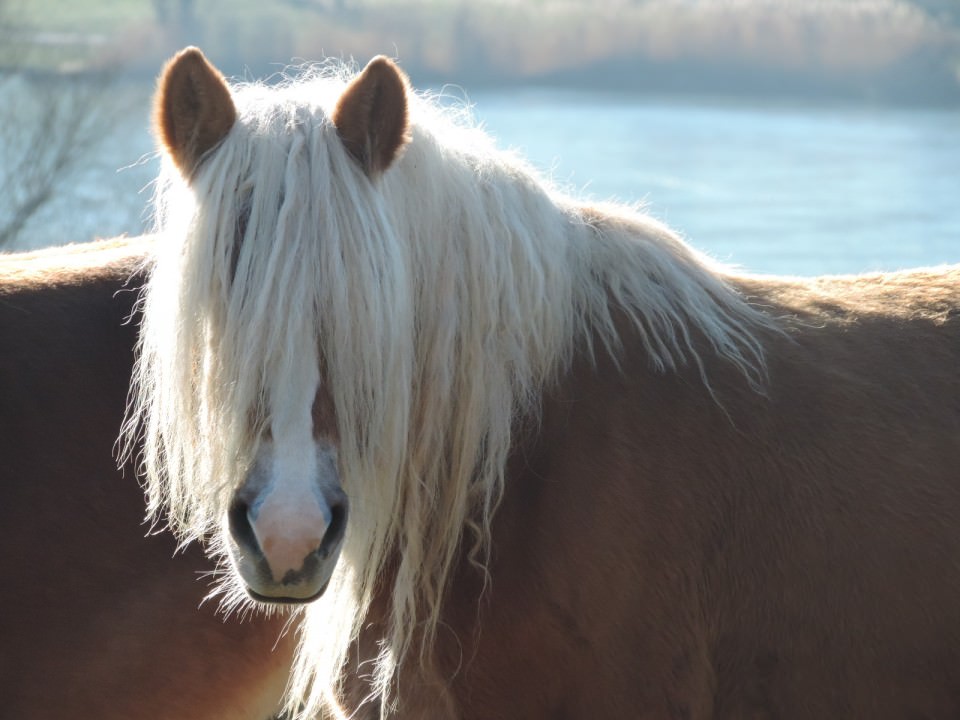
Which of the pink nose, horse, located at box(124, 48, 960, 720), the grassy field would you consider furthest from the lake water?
the pink nose

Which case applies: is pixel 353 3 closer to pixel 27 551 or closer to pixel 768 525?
pixel 27 551

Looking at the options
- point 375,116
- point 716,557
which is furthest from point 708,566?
point 375,116

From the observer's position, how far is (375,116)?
1763 mm

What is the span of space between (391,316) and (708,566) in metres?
0.75

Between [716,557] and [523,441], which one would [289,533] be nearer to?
[523,441]

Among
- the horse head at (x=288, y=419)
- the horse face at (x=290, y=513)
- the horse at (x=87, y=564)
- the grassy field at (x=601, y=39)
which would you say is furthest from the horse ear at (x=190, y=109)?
the grassy field at (x=601, y=39)

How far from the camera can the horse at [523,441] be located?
1729 mm

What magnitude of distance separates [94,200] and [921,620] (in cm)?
673

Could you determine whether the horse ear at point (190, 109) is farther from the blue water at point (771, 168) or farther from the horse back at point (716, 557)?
the blue water at point (771, 168)

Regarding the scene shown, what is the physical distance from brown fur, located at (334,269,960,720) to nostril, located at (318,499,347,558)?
41 cm

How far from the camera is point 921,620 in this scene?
1.94 metres

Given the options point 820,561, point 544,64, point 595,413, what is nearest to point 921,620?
point 820,561

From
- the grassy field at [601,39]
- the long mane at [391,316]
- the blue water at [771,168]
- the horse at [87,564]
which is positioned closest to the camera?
the long mane at [391,316]

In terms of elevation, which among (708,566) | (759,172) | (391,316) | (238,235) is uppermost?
(238,235)
